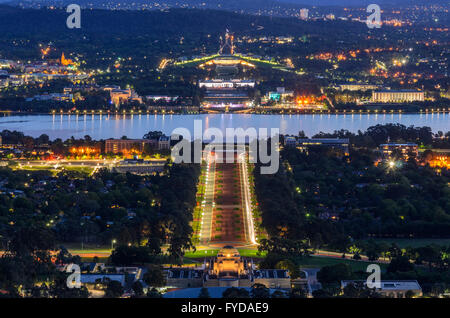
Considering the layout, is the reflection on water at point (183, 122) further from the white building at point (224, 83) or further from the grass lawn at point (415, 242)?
the grass lawn at point (415, 242)

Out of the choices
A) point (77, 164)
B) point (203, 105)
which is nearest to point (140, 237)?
point (77, 164)

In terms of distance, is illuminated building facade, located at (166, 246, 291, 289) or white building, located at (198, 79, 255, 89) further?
white building, located at (198, 79, 255, 89)

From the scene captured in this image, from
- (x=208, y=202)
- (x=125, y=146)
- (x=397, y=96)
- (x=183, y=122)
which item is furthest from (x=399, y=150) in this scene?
(x=397, y=96)

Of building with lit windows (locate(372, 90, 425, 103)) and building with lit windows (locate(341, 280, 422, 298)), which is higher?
building with lit windows (locate(372, 90, 425, 103))

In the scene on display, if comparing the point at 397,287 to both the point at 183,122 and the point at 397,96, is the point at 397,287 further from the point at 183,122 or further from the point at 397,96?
the point at 397,96

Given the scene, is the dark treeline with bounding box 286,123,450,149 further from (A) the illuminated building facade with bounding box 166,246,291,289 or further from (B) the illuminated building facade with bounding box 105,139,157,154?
(A) the illuminated building facade with bounding box 166,246,291,289

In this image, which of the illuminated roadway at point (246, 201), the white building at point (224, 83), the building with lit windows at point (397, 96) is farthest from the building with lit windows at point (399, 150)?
the white building at point (224, 83)

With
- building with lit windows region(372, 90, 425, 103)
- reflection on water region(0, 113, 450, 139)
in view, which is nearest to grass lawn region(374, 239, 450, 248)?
reflection on water region(0, 113, 450, 139)

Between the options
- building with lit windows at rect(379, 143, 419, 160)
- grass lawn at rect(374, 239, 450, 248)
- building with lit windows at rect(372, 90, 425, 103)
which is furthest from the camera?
building with lit windows at rect(372, 90, 425, 103)

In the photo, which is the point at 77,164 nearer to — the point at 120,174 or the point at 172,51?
the point at 120,174
